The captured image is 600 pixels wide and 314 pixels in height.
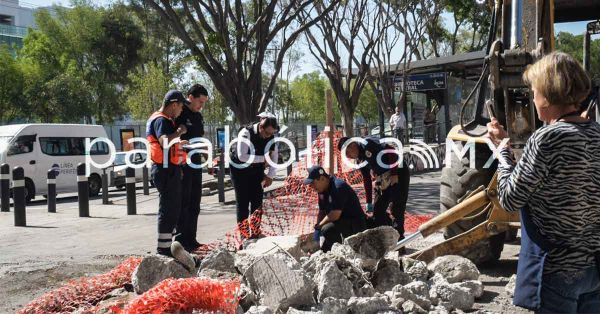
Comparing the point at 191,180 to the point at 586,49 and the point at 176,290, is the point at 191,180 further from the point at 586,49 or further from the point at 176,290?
the point at 586,49

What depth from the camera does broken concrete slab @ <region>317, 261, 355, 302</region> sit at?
4273mm

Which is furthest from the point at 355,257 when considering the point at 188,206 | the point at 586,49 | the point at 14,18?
the point at 14,18

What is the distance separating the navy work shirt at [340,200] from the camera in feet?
20.1

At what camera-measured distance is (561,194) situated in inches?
95.3

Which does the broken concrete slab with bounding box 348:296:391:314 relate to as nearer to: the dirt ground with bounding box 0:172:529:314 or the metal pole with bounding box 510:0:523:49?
the dirt ground with bounding box 0:172:529:314

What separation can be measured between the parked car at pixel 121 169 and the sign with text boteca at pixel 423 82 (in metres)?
11.8

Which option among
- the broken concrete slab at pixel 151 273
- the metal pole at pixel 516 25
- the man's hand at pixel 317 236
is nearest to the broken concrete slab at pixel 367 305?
the broken concrete slab at pixel 151 273

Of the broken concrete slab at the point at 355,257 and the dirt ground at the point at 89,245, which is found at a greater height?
the broken concrete slab at the point at 355,257

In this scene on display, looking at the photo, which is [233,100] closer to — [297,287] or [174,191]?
[174,191]

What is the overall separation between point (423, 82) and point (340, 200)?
20895 millimetres

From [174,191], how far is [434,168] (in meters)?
14.9

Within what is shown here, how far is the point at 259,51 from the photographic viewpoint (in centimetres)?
1501

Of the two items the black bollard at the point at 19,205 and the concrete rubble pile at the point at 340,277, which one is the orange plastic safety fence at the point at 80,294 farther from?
the black bollard at the point at 19,205

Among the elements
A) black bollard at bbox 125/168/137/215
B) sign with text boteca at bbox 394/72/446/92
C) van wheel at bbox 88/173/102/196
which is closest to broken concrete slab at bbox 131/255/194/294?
black bollard at bbox 125/168/137/215
